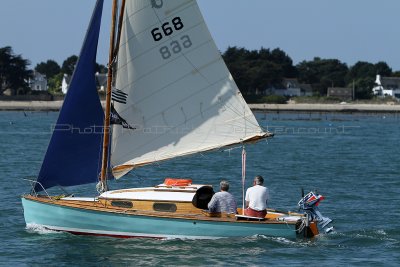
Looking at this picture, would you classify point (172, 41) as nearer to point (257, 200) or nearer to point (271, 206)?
point (257, 200)

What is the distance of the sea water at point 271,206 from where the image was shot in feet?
80.9

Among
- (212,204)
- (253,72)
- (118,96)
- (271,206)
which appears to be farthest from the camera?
(253,72)

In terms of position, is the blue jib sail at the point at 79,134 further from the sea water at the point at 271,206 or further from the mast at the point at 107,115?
the sea water at the point at 271,206

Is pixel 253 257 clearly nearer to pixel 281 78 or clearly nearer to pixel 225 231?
pixel 225 231

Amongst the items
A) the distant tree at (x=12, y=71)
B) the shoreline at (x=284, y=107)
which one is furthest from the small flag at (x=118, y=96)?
the distant tree at (x=12, y=71)

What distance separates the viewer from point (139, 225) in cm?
2575

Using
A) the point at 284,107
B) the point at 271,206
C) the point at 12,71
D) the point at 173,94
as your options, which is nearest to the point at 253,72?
the point at 284,107

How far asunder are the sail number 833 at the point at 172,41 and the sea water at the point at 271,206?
390 cm

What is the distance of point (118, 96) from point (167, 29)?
7.38 ft

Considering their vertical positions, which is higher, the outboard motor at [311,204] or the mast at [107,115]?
the mast at [107,115]

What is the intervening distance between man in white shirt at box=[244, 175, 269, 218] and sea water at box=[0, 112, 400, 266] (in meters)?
0.67

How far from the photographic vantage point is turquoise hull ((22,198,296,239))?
996 inches

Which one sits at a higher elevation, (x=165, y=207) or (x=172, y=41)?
(x=172, y=41)

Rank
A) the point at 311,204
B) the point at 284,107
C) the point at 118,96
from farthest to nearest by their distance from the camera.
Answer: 1. the point at 284,107
2. the point at 118,96
3. the point at 311,204
